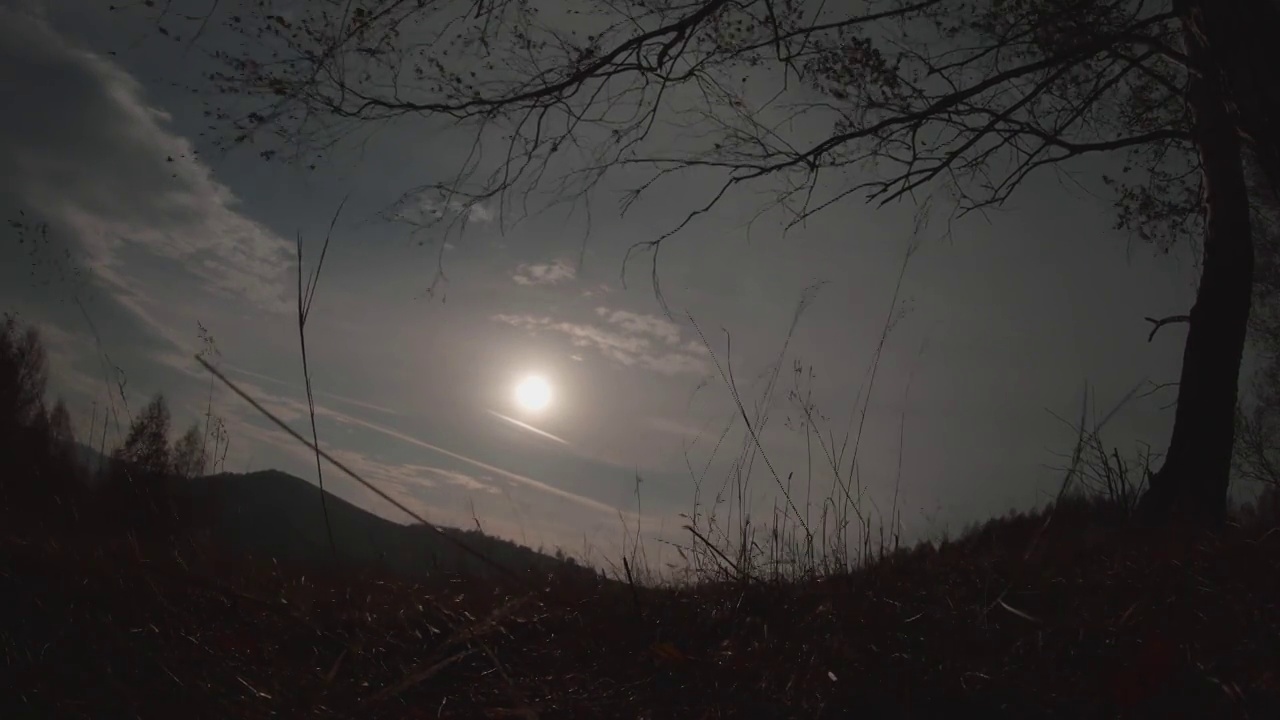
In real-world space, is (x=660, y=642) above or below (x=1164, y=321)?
below

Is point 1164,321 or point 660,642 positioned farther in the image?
point 1164,321

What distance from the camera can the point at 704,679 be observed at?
2312 millimetres

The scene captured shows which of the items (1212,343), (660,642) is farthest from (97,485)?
(1212,343)

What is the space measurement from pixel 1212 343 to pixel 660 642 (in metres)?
5.14

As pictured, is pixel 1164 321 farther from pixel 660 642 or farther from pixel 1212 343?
pixel 660 642

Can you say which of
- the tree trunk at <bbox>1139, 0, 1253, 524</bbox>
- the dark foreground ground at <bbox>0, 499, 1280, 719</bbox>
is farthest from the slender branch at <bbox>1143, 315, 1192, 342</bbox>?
the dark foreground ground at <bbox>0, 499, 1280, 719</bbox>

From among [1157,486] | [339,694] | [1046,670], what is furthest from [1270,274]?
[339,694]

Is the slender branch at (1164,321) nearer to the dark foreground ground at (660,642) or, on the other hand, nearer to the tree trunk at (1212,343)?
the tree trunk at (1212,343)

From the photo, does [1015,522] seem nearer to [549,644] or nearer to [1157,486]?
[1157,486]

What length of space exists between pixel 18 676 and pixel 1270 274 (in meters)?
11.9

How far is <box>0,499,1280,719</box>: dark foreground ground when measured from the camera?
1.98 m

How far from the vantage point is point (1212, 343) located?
5.62 m

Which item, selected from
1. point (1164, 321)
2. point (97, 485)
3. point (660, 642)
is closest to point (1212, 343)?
point (1164, 321)

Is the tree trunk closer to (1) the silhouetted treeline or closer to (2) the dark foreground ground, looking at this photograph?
(2) the dark foreground ground
